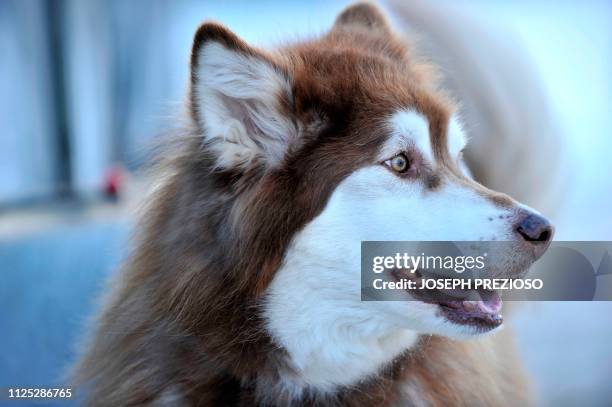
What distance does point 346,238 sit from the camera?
1366mm

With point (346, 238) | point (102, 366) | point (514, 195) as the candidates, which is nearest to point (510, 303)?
point (514, 195)

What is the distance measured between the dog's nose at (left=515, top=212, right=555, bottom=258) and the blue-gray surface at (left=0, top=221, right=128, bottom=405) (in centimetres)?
122

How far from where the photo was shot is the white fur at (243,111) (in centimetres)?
Result: 137

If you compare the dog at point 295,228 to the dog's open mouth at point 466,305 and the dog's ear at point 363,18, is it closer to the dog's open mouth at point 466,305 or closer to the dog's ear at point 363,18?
the dog's open mouth at point 466,305

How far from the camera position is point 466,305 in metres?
1.35

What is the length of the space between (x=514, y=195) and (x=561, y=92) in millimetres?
366

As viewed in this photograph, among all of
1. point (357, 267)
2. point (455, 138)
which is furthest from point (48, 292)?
point (455, 138)

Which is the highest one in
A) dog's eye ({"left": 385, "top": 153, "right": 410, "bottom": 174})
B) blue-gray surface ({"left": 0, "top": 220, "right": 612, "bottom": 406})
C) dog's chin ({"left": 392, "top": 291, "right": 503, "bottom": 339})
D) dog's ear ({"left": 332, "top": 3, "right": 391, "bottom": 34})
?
dog's ear ({"left": 332, "top": 3, "right": 391, "bottom": 34})

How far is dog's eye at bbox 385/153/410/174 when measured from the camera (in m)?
1.40

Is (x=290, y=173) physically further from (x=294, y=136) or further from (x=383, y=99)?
(x=383, y=99)

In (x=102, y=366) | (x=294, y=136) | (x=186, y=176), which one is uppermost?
(x=294, y=136)

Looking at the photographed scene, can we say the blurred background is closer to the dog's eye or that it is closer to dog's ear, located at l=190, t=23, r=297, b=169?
dog's ear, located at l=190, t=23, r=297, b=169

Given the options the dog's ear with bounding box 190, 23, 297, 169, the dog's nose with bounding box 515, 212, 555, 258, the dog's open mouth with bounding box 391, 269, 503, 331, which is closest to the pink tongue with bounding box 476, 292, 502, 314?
the dog's open mouth with bounding box 391, 269, 503, 331

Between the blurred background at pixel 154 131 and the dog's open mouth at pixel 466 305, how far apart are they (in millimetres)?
445
